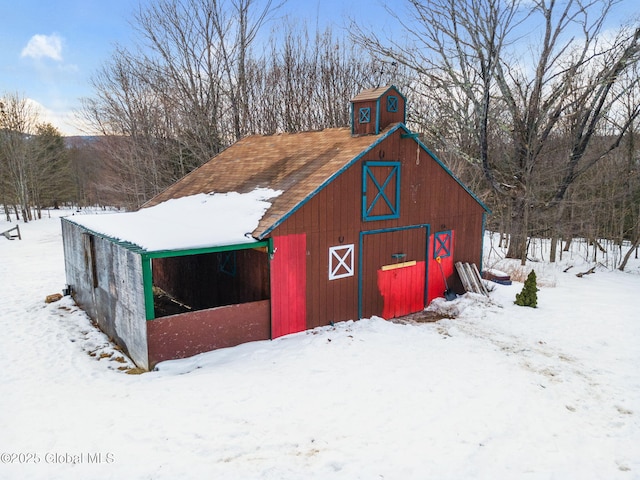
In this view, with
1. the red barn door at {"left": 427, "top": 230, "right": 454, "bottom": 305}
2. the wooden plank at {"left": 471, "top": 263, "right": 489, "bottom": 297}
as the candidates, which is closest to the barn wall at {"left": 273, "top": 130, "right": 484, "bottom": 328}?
the red barn door at {"left": 427, "top": 230, "right": 454, "bottom": 305}

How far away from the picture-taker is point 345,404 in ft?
22.2

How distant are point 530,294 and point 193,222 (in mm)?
9164

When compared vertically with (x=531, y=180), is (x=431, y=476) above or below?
below

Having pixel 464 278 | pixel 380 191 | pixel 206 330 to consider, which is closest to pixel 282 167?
pixel 380 191

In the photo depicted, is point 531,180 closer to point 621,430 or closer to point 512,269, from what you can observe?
point 512,269

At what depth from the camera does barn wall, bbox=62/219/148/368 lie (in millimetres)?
8320

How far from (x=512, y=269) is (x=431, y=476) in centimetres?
1394

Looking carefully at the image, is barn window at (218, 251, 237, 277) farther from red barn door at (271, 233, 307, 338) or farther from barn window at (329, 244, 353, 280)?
barn window at (329, 244, 353, 280)

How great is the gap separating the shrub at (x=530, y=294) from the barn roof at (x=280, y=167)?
18.3ft

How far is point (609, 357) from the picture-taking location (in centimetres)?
881

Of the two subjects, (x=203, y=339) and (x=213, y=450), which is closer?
(x=213, y=450)

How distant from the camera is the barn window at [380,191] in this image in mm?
10500

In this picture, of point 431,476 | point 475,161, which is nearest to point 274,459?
point 431,476

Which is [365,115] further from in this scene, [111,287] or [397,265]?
[111,287]
